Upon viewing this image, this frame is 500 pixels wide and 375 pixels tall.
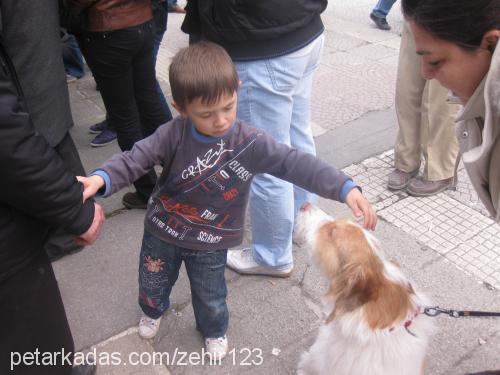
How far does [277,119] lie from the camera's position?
2.53 m

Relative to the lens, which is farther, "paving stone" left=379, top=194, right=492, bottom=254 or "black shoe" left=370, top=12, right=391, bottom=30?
"black shoe" left=370, top=12, right=391, bottom=30

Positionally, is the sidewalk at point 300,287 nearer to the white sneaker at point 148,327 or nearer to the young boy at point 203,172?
the white sneaker at point 148,327

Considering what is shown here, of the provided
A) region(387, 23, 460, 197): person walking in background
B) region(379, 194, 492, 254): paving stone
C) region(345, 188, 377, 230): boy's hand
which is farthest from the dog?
region(387, 23, 460, 197): person walking in background

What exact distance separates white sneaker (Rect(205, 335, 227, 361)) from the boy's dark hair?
51.3 inches

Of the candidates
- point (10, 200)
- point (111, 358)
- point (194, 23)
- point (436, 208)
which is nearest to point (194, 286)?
point (111, 358)

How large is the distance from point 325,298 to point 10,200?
125cm

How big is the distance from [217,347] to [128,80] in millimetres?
1773

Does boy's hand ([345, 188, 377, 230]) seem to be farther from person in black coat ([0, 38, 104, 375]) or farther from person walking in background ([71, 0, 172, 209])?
person walking in background ([71, 0, 172, 209])

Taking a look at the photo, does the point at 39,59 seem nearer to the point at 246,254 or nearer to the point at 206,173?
the point at 206,173

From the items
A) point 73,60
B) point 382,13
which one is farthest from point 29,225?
point 382,13

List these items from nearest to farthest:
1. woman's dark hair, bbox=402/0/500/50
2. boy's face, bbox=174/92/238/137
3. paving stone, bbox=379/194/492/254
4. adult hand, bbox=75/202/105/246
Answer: woman's dark hair, bbox=402/0/500/50 < adult hand, bbox=75/202/105/246 < boy's face, bbox=174/92/238/137 < paving stone, bbox=379/194/492/254

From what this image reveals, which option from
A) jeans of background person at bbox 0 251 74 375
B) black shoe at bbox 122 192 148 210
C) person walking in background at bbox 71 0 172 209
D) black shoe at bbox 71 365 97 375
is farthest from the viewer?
black shoe at bbox 122 192 148 210

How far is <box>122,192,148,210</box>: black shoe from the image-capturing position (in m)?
3.75

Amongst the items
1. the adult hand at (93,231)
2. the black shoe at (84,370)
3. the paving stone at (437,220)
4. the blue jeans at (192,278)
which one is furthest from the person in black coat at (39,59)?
the paving stone at (437,220)
